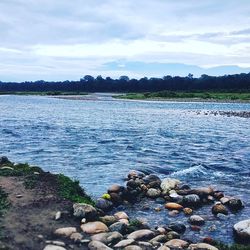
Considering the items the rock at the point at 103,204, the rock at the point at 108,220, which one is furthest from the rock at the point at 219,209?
the rock at the point at 108,220

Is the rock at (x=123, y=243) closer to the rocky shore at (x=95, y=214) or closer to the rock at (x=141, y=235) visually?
the rocky shore at (x=95, y=214)

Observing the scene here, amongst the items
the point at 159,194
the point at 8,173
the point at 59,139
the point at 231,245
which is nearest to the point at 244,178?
the point at 159,194

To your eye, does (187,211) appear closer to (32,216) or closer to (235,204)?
(235,204)

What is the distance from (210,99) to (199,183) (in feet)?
420

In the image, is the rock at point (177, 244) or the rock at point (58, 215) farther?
the rock at point (58, 215)

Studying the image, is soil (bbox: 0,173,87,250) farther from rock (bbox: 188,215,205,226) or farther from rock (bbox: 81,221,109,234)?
rock (bbox: 188,215,205,226)

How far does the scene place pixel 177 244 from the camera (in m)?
10.8

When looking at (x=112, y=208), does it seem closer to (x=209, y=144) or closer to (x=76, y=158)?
(x=76, y=158)

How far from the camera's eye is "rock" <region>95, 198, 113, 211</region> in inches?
571

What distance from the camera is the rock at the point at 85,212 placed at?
39.8 feet

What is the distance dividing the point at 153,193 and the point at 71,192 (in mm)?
3316

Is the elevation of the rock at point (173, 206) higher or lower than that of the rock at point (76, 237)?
lower

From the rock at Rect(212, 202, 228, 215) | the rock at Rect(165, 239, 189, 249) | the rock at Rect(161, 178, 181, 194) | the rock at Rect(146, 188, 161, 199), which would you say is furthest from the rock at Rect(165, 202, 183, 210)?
the rock at Rect(165, 239, 189, 249)

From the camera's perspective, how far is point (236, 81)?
182m
